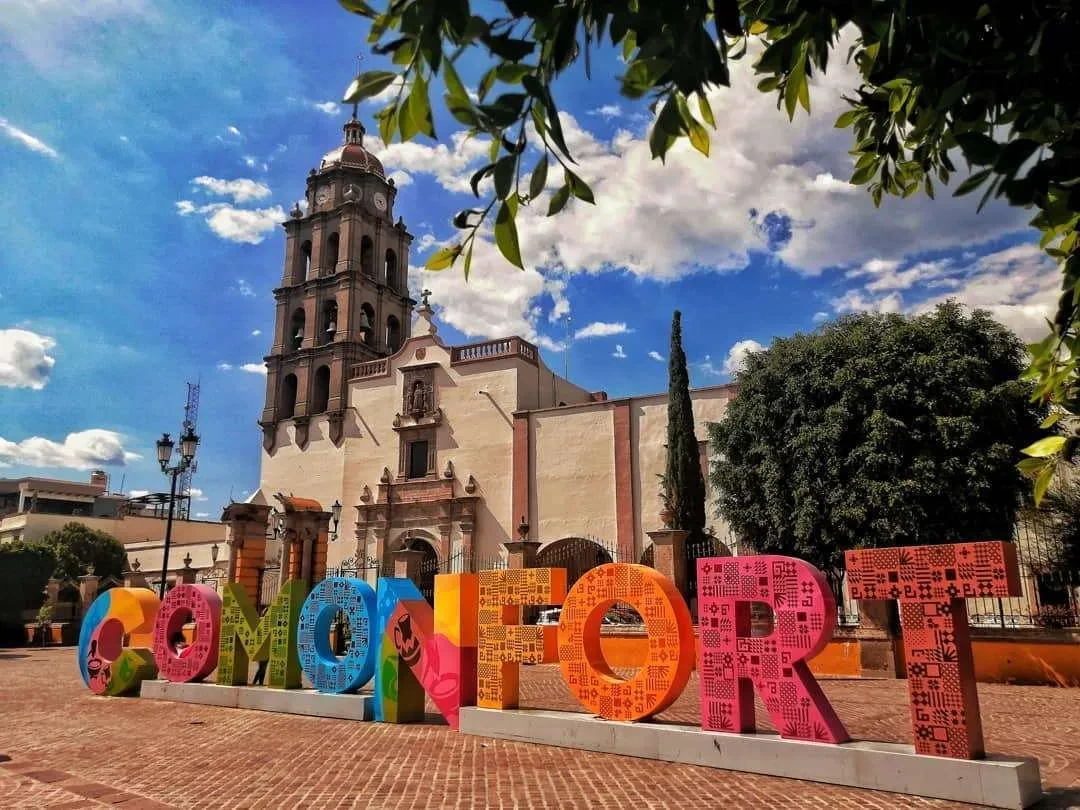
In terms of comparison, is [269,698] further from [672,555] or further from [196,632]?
[672,555]

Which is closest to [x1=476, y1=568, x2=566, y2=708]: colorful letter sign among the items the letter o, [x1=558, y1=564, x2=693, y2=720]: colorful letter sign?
[x1=558, y1=564, x2=693, y2=720]: colorful letter sign

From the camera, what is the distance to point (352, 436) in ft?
112

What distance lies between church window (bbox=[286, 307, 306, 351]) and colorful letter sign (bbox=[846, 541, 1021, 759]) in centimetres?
3613

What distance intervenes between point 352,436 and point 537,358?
9014 mm

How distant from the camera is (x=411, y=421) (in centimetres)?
3219

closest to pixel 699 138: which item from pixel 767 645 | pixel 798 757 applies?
pixel 767 645

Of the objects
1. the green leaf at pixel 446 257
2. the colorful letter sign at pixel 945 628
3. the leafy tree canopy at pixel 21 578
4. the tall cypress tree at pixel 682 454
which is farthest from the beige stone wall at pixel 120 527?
the green leaf at pixel 446 257

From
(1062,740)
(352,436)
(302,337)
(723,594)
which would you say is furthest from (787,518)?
(302,337)

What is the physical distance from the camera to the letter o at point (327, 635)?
10.7 meters

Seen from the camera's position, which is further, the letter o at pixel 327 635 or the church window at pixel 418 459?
the church window at pixel 418 459

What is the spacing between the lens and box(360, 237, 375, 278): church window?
39.8 meters

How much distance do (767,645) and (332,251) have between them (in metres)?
35.9

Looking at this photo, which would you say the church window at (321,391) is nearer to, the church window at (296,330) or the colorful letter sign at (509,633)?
the church window at (296,330)

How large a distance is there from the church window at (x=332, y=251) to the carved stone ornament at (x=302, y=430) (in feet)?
26.6
